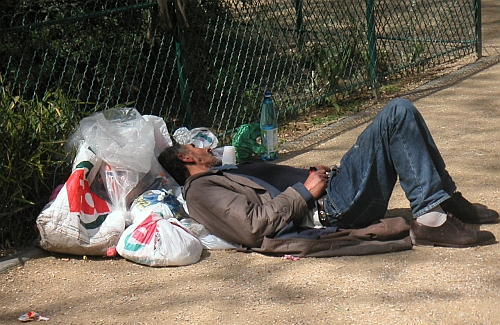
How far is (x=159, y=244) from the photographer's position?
389 cm

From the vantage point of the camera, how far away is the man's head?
4.39 m

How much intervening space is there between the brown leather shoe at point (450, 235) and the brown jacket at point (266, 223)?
0.08m

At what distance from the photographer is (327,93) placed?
22.8ft

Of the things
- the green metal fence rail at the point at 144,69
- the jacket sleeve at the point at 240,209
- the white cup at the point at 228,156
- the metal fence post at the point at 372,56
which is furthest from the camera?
the metal fence post at the point at 372,56

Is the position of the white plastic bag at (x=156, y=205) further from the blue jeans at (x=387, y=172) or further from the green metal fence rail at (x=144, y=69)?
the blue jeans at (x=387, y=172)

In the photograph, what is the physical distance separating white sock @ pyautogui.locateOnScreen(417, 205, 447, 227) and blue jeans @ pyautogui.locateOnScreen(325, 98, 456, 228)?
0.03m

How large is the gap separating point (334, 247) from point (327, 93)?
128 inches

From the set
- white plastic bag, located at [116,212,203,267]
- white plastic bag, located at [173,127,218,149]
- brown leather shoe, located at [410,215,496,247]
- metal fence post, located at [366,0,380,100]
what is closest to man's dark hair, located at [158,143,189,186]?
white plastic bag, located at [116,212,203,267]

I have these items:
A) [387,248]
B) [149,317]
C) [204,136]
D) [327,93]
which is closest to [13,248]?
[149,317]

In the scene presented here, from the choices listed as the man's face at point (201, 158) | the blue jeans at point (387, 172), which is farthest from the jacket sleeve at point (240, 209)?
the man's face at point (201, 158)

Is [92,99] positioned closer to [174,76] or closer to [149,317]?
[174,76]

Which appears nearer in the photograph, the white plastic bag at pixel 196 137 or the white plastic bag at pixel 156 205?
the white plastic bag at pixel 156 205

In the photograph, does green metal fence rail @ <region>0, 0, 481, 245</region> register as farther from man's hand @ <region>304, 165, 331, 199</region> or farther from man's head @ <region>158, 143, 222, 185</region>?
man's hand @ <region>304, 165, 331, 199</region>

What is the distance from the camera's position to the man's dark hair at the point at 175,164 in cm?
442
